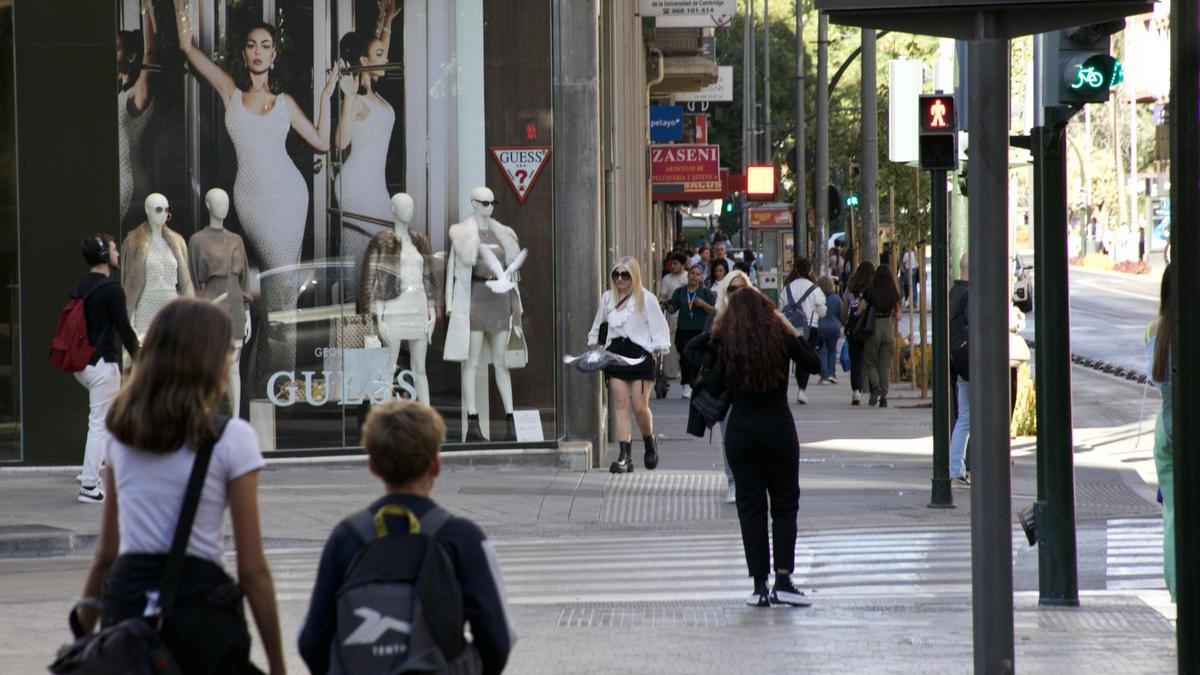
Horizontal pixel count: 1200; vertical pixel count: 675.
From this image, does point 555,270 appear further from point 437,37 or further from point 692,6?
point 692,6

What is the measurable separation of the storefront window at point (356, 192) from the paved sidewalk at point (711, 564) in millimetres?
768

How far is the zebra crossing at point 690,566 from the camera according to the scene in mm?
9414

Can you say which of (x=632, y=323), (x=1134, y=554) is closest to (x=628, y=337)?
(x=632, y=323)

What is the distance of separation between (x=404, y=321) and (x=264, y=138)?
1.87 metres

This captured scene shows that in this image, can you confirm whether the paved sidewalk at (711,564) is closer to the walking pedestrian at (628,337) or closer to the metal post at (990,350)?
the walking pedestrian at (628,337)

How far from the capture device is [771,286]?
115ft

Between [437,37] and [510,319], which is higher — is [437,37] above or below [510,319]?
above

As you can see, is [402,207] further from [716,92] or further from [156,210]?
[716,92]

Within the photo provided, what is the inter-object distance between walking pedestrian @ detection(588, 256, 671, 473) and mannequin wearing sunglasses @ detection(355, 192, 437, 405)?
1431 millimetres

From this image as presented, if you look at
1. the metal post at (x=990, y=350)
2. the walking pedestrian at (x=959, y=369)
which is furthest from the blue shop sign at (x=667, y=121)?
the metal post at (x=990, y=350)

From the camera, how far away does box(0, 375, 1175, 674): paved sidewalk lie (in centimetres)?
770

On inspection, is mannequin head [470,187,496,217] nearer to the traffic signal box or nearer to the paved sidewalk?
the paved sidewalk

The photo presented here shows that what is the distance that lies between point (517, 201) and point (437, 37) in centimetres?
150

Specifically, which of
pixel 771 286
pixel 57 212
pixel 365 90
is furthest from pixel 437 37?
pixel 771 286
